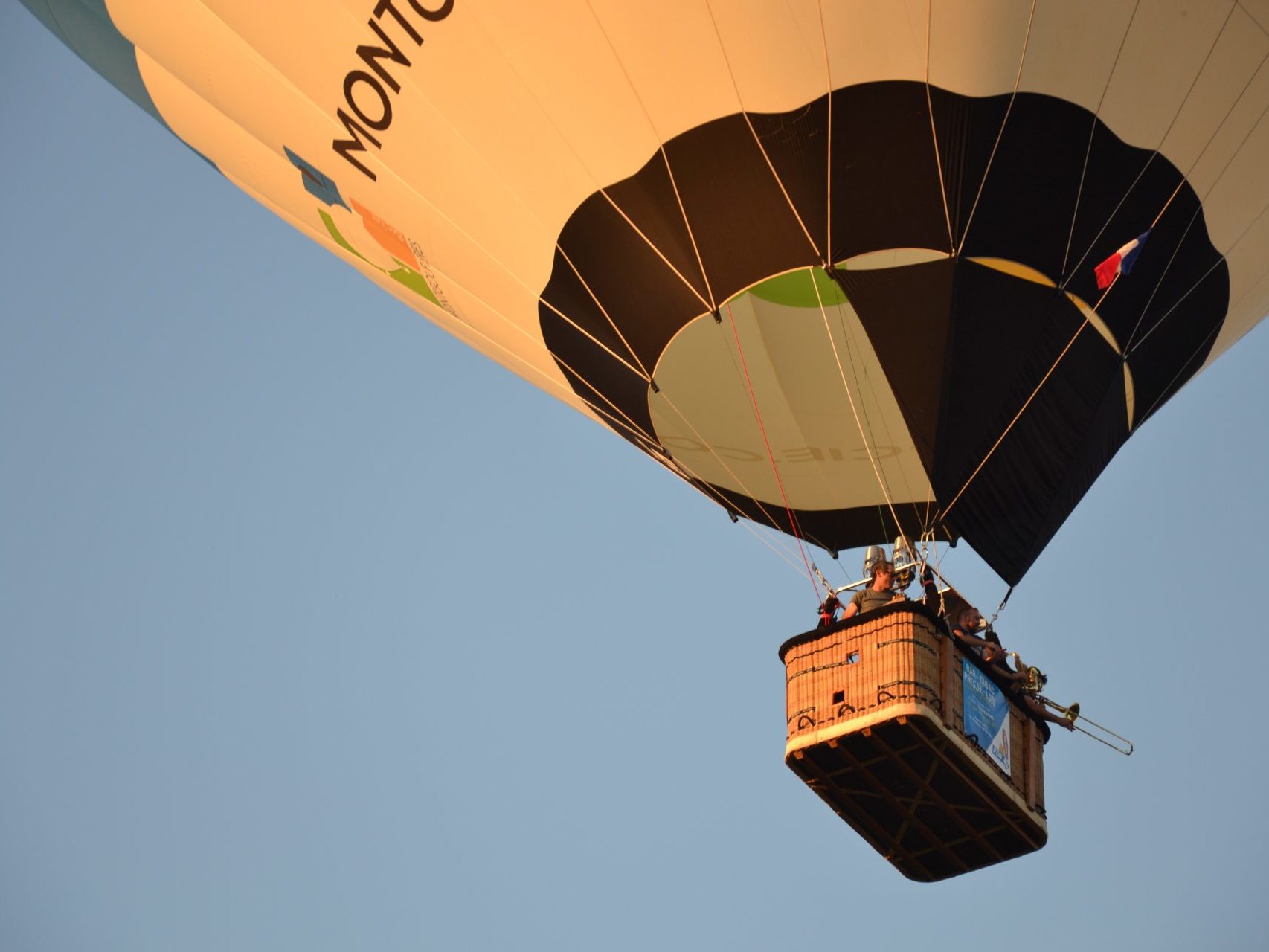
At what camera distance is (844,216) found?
8.57 meters

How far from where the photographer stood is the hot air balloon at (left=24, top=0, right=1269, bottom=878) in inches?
324

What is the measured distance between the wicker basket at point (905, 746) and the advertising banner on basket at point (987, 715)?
0.15 feet

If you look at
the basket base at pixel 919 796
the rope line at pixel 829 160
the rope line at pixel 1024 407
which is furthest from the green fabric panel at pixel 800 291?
the basket base at pixel 919 796

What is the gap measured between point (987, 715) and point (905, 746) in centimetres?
49

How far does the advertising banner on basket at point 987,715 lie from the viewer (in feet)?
27.3

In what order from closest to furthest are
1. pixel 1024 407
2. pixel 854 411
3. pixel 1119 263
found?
pixel 1119 263, pixel 1024 407, pixel 854 411

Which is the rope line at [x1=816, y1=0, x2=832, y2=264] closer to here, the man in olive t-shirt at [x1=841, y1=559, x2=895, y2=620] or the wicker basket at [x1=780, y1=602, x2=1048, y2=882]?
the man in olive t-shirt at [x1=841, y1=559, x2=895, y2=620]

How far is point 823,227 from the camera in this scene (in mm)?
8617

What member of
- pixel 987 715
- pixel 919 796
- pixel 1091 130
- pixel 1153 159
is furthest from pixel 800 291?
pixel 919 796

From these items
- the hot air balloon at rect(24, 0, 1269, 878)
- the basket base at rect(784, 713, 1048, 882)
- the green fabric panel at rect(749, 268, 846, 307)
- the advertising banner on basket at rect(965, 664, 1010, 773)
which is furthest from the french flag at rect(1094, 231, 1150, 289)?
the basket base at rect(784, 713, 1048, 882)

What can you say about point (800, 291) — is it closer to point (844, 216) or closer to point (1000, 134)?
point (844, 216)

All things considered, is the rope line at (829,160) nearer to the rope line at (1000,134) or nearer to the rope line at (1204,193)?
the rope line at (1000,134)

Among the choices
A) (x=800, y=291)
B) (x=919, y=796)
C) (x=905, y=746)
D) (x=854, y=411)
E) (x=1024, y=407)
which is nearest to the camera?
(x=905, y=746)

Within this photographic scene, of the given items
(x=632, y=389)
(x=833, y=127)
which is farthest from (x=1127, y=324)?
(x=632, y=389)
